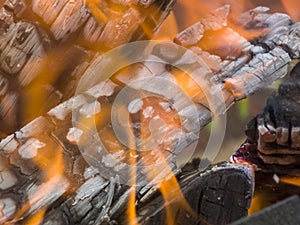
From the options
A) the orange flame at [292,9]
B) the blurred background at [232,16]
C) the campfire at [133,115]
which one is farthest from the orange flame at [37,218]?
the orange flame at [292,9]

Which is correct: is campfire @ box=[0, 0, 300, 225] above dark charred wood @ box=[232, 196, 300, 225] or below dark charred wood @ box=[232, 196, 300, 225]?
below

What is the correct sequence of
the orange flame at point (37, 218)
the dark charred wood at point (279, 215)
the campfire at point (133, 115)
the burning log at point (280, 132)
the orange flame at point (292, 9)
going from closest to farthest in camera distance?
1. the dark charred wood at point (279, 215)
2. the orange flame at point (37, 218)
3. the campfire at point (133, 115)
4. the burning log at point (280, 132)
5. the orange flame at point (292, 9)

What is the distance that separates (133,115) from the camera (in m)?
1.97

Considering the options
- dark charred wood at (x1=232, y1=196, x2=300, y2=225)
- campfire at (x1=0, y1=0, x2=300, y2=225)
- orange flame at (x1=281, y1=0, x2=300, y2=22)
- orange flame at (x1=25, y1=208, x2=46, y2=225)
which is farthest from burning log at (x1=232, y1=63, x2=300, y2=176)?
dark charred wood at (x1=232, y1=196, x2=300, y2=225)

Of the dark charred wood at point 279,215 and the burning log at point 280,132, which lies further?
the burning log at point 280,132

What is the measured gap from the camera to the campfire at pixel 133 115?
179 cm

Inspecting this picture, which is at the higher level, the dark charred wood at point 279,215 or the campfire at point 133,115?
the dark charred wood at point 279,215

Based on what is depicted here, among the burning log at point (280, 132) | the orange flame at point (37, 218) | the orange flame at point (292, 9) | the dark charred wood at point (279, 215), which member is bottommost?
the burning log at point (280, 132)

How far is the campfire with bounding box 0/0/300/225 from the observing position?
1794mm

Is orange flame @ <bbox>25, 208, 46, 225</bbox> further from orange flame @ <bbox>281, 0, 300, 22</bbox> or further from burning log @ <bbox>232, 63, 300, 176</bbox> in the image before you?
orange flame @ <bbox>281, 0, 300, 22</bbox>

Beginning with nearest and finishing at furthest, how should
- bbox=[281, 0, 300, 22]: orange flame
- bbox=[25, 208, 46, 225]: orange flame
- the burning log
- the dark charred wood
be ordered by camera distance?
the dark charred wood, bbox=[25, 208, 46, 225]: orange flame, the burning log, bbox=[281, 0, 300, 22]: orange flame

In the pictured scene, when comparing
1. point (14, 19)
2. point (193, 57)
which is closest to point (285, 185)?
point (193, 57)

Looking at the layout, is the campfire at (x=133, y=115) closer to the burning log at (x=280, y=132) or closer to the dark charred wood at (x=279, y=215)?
the burning log at (x=280, y=132)

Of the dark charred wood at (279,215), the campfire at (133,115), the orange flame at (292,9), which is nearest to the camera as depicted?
the dark charred wood at (279,215)
